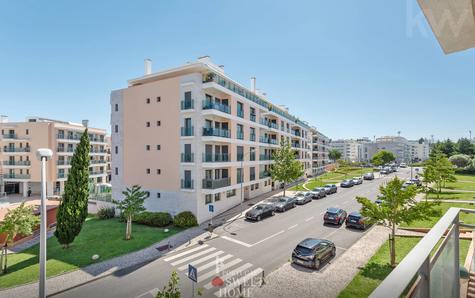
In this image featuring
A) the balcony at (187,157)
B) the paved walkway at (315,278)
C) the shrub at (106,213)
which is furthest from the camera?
the shrub at (106,213)

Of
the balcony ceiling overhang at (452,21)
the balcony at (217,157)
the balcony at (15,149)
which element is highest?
the balcony at (15,149)

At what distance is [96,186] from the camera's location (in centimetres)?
3819

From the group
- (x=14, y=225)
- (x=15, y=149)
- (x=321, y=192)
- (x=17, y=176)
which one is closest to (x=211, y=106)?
(x=14, y=225)

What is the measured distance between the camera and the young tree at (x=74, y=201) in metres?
20.3

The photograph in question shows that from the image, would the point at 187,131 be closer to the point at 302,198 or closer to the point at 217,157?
the point at 217,157

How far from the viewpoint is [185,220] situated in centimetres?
2534

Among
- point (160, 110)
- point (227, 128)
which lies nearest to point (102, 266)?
point (160, 110)

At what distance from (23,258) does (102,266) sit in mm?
8097

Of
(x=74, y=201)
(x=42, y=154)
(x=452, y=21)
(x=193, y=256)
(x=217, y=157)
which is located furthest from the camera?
(x=217, y=157)

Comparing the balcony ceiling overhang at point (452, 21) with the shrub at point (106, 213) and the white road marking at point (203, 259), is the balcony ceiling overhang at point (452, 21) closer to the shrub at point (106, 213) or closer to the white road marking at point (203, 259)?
the white road marking at point (203, 259)

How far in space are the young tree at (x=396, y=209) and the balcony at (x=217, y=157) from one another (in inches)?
628

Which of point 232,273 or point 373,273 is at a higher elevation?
point 373,273

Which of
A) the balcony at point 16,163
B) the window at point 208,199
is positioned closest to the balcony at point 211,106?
the window at point 208,199

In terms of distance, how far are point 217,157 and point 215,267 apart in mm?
14061
